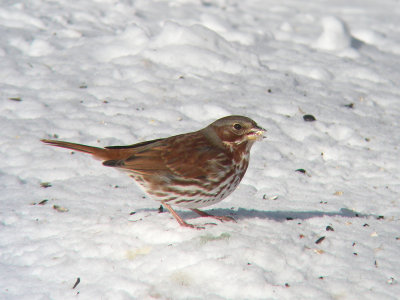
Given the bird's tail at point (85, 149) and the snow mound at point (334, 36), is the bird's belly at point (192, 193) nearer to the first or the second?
the bird's tail at point (85, 149)

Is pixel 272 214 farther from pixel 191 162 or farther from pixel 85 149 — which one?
pixel 85 149

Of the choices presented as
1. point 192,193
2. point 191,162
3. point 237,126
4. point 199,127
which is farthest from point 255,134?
point 199,127

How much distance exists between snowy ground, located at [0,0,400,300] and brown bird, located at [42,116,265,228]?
0.24 metres

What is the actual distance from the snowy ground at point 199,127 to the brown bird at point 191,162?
9.3 inches

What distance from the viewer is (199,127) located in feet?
22.2

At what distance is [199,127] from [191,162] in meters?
2.17

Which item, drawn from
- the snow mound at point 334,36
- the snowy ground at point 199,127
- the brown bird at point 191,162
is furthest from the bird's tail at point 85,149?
the snow mound at point 334,36

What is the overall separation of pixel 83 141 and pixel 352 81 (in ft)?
12.3

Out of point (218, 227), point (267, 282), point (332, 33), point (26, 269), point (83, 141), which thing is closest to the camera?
point (267, 282)

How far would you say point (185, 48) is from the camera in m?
8.12

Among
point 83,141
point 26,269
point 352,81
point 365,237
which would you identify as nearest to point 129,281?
point 26,269

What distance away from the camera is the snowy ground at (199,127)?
4.11 meters

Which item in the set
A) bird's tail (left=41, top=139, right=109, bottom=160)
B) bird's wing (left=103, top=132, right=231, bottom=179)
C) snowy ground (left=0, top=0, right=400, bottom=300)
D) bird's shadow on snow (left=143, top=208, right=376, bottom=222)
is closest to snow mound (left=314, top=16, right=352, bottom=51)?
snowy ground (left=0, top=0, right=400, bottom=300)

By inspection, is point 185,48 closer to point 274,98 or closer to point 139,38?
point 139,38
